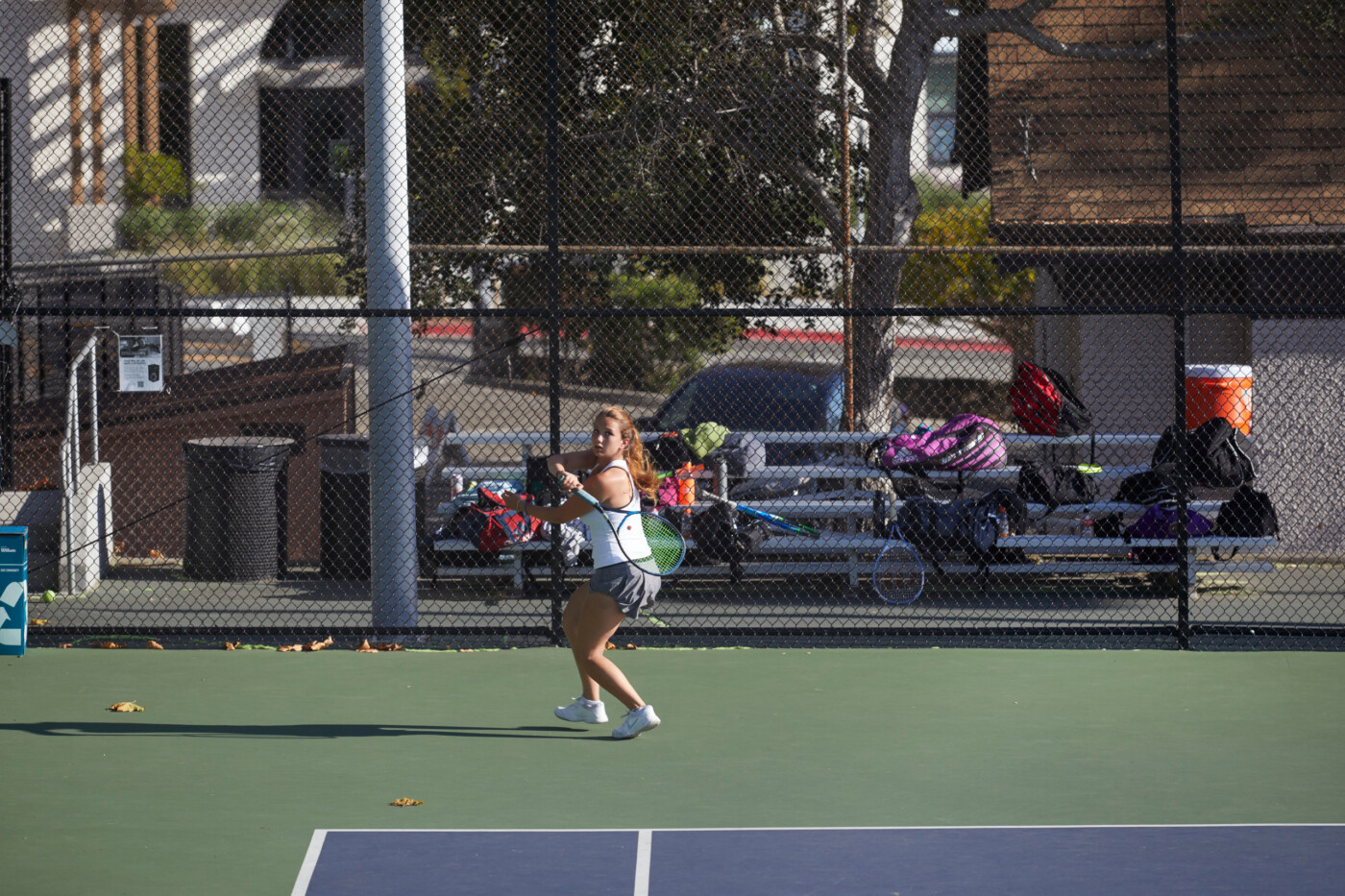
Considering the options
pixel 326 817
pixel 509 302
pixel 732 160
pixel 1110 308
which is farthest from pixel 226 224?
pixel 326 817

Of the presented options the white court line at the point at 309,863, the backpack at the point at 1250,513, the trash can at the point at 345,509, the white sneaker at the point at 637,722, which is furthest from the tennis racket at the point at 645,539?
the backpack at the point at 1250,513

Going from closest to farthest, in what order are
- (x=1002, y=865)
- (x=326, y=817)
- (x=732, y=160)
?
(x=1002, y=865)
(x=326, y=817)
(x=732, y=160)

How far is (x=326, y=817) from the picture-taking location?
6215mm

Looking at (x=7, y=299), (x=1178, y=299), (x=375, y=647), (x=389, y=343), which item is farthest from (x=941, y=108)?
(x=375, y=647)

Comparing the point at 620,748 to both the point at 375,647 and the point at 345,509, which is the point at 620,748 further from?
the point at 345,509

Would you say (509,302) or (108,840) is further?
(509,302)

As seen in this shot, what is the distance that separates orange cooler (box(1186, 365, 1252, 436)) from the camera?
12016 millimetres

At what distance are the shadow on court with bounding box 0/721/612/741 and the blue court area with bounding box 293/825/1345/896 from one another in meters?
1.51

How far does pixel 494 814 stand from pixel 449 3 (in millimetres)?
10010

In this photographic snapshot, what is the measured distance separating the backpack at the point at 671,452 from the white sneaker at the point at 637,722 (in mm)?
4347

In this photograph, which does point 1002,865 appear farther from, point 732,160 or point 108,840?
point 732,160

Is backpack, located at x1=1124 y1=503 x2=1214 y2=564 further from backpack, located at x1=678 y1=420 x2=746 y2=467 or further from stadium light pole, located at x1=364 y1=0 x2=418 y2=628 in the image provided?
stadium light pole, located at x1=364 y1=0 x2=418 y2=628

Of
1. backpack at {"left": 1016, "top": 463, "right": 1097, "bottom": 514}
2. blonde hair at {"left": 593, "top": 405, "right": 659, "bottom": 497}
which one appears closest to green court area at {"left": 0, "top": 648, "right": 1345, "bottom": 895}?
blonde hair at {"left": 593, "top": 405, "right": 659, "bottom": 497}

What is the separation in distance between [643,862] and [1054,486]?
6424 mm
